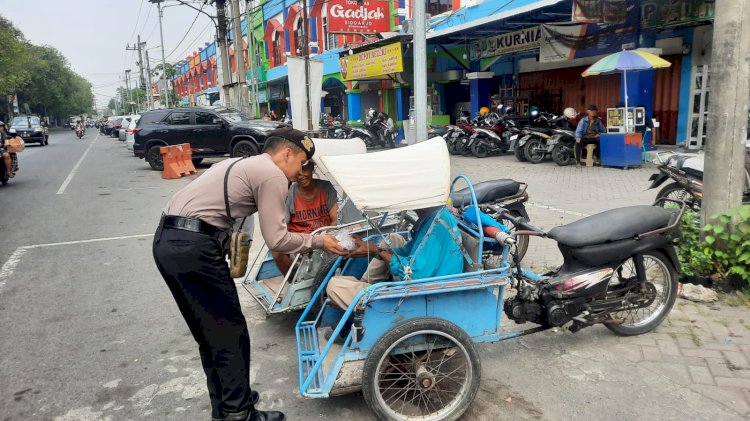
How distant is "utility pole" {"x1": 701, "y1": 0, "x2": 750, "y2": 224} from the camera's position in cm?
449

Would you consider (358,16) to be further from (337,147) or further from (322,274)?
(322,274)

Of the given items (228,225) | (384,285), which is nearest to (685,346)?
(384,285)

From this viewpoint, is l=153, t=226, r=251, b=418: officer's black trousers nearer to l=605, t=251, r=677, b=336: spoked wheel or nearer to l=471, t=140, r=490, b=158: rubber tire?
l=605, t=251, r=677, b=336: spoked wheel

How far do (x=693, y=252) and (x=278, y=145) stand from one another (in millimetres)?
3919

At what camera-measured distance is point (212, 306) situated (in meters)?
2.80

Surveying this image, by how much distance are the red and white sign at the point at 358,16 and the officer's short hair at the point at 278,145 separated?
15.0 meters

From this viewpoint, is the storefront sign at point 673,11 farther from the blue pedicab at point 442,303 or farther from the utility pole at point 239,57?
the utility pole at point 239,57

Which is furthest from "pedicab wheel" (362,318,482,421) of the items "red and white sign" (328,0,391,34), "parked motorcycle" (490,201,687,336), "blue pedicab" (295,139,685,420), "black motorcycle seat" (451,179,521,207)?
"red and white sign" (328,0,391,34)

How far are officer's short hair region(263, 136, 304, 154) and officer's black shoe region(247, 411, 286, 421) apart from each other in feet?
4.82

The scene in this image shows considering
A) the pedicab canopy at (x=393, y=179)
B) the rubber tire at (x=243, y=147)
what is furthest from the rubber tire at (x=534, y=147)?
the pedicab canopy at (x=393, y=179)

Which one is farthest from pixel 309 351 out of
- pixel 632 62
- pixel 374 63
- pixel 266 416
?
pixel 374 63

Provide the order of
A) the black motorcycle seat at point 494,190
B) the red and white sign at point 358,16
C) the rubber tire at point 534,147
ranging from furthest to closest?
the red and white sign at point 358,16 → the rubber tire at point 534,147 → the black motorcycle seat at point 494,190

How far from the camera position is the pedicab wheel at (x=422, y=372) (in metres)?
2.94

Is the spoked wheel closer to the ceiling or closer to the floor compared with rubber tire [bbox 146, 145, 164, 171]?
closer to the floor
